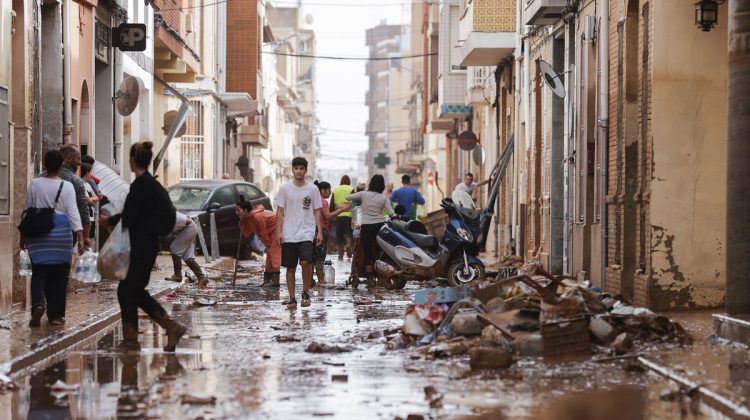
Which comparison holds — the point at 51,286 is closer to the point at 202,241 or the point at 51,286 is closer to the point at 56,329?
the point at 56,329

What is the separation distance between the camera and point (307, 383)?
1007cm

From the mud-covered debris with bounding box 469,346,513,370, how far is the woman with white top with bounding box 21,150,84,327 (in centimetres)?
473

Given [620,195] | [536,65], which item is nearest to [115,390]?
[620,195]

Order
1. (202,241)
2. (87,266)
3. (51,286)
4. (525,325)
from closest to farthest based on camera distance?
(525,325) < (51,286) < (87,266) < (202,241)

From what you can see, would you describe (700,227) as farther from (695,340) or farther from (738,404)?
(738,404)

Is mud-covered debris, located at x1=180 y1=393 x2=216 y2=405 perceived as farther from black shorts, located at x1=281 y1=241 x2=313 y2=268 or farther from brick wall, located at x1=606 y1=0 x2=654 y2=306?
black shorts, located at x1=281 y1=241 x2=313 y2=268

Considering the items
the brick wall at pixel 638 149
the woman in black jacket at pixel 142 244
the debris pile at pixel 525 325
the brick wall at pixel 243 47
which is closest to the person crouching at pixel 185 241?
the brick wall at pixel 638 149

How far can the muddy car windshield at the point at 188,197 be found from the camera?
1255 inches

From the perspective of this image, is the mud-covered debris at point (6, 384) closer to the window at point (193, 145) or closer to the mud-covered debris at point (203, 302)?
the mud-covered debris at point (203, 302)

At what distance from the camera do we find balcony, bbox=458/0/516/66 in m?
34.3

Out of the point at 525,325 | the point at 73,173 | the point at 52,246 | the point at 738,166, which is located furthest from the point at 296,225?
the point at 738,166

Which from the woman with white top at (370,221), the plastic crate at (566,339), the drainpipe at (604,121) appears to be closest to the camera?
the plastic crate at (566,339)

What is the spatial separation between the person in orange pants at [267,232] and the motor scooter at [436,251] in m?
1.50

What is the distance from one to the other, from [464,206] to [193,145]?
25.0 metres
